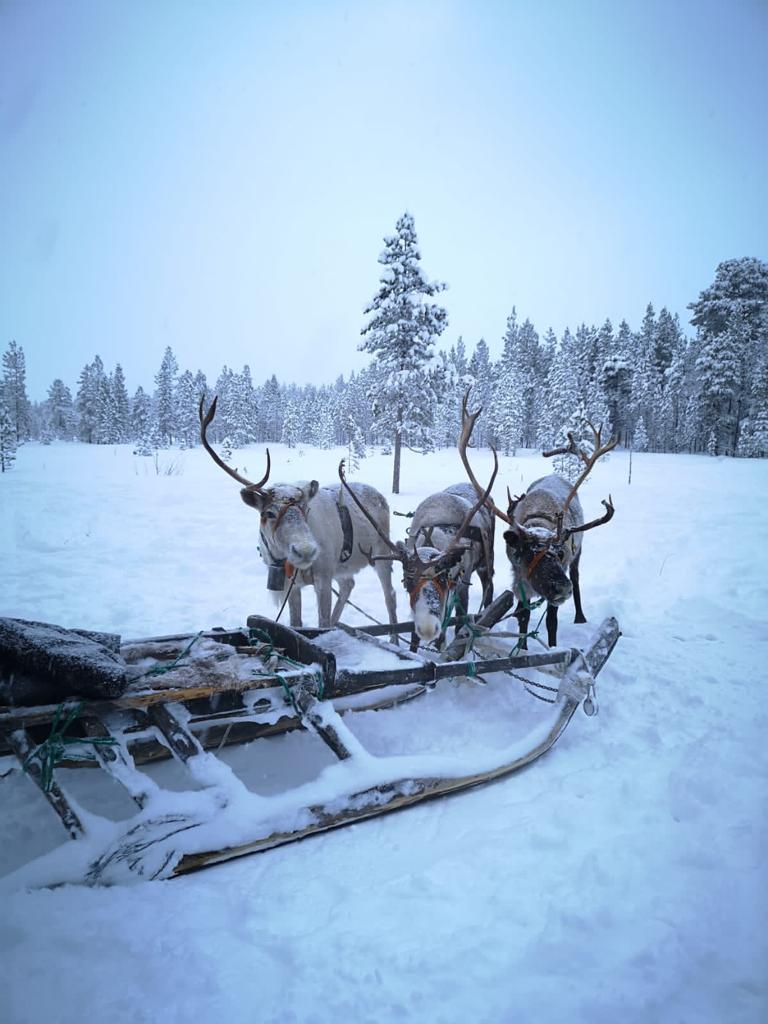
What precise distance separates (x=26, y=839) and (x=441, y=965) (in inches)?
89.5

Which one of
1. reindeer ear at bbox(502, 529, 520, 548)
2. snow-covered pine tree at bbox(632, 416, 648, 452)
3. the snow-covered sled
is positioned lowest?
the snow-covered sled

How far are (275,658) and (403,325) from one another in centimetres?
1966

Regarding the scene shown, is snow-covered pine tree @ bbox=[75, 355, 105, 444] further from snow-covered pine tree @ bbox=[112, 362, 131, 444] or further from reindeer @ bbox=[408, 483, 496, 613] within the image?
reindeer @ bbox=[408, 483, 496, 613]

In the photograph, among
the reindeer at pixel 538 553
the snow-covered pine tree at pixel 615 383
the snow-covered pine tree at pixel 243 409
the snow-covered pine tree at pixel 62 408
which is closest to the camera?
the reindeer at pixel 538 553

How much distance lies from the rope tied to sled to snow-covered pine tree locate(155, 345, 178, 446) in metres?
67.3

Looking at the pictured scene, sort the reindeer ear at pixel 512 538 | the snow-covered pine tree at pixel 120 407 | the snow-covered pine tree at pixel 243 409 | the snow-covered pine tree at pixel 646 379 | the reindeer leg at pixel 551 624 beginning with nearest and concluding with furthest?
the reindeer ear at pixel 512 538 < the reindeer leg at pixel 551 624 < the snow-covered pine tree at pixel 646 379 < the snow-covered pine tree at pixel 120 407 < the snow-covered pine tree at pixel 243 409

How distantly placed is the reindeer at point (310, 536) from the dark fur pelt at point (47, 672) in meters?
2.65

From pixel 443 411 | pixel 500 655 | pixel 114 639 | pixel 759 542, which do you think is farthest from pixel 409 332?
pixel 443 411

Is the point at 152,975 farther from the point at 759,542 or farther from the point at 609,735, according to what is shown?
the point at 759,542

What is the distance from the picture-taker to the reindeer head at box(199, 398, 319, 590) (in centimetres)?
528

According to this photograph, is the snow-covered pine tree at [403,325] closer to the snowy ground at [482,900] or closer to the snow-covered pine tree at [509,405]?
the snowy ground at [482,900]

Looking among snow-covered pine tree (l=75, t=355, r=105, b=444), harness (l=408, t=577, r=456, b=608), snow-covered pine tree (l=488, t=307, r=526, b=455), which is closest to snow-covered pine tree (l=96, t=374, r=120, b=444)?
snow-covered pine tree (l=75, t=355, r=105, b=444)

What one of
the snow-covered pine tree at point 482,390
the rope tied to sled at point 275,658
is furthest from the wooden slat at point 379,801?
the snow-covered pine tree at point 482,390

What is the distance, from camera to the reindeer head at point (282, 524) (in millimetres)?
5281
